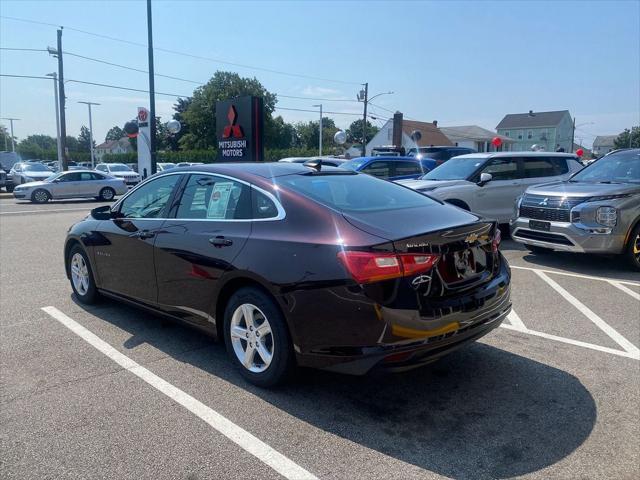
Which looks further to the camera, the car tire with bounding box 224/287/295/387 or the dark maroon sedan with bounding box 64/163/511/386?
the car tire with bounding box 224/287/295/387

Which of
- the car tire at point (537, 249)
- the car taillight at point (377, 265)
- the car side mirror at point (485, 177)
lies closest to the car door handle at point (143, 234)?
the car taillight at point (377, 265)

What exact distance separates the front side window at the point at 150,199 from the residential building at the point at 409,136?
5732 centimetres

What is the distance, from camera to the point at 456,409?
11.1ft

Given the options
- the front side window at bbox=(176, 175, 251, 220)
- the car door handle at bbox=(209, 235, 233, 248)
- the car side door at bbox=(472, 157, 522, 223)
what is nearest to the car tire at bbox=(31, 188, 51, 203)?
the car side door at bbox=(472, 157, 522, 223)

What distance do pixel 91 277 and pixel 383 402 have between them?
358 cm

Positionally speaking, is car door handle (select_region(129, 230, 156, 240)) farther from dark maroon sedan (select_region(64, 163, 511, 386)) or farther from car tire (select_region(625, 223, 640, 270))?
car tire (select_region(625, 223, 640, 270))

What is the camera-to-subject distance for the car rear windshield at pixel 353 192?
3.68m

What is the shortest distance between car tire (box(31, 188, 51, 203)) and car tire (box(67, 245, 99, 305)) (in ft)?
55.1

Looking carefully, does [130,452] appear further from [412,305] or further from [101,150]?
[101,150]

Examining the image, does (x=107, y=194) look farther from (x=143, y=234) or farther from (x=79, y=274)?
(x=143, y=234)

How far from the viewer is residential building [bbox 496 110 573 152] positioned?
83938 mm

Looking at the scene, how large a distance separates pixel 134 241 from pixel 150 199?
426 mm

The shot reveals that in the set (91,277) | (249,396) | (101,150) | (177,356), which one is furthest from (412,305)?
(101,150)

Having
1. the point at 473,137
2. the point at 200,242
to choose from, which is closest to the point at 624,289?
the point at 200,242
